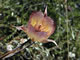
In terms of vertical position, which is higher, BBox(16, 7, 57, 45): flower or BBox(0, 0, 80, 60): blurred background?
BBox(16, 7, 57, 45): flower

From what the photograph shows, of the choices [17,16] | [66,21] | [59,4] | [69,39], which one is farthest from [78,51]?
[17,16]

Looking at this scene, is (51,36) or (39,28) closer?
(39,28)

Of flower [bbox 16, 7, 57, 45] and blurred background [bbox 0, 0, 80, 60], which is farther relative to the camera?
blurred background [bbox 0, 0, 80, 60]

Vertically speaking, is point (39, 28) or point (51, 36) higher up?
point (39, 28)

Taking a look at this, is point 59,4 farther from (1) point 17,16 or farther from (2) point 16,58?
(2) point 16,58
